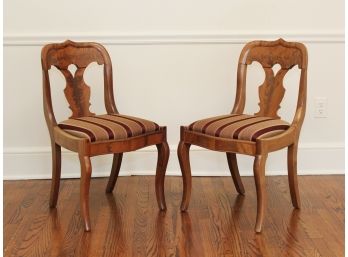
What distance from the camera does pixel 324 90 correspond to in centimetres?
334

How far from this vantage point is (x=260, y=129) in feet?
8.07

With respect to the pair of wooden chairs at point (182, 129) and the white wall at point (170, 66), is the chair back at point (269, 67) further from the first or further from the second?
the white wall at point (170, 66)

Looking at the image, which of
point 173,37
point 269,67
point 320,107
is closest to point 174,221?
point 269,67

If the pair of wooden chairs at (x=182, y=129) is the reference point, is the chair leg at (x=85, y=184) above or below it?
below

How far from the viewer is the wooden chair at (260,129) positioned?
95.7 inches

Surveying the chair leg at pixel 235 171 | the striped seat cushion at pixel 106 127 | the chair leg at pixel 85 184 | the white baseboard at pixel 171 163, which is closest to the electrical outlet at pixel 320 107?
the white baseboard at pixel 171 163

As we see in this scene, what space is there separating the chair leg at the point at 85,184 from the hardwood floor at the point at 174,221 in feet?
0.21

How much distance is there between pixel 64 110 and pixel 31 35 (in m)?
0.50

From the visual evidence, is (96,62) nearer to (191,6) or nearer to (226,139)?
(191,6)

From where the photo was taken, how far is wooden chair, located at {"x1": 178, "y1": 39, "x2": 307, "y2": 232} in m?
2.43

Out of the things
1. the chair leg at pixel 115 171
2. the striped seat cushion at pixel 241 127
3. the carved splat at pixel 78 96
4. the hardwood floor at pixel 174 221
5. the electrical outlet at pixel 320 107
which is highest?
the carved splat at pixel 78 96

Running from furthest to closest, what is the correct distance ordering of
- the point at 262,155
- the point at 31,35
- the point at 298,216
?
the point at 31,35
the point at 298,216
the point at 262,155

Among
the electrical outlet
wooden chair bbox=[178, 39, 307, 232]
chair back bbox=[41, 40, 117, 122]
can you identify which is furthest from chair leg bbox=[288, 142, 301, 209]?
chair back bbox=[41, 40, 117, 122]

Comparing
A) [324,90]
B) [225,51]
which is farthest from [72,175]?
[324,90]
